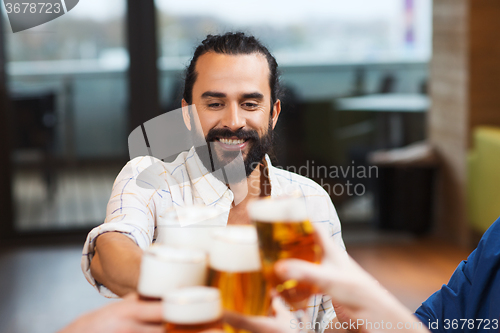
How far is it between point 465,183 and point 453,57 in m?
0.90

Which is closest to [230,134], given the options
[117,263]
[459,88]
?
[117,263]

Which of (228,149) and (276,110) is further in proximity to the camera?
(276,110)

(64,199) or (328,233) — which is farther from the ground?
(328,233)

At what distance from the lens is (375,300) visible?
2.01ft

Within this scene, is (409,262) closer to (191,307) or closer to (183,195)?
(183,195)

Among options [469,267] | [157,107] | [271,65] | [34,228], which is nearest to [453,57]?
[157,107]

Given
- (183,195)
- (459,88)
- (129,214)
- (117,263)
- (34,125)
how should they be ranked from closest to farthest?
1. (117,263)
2. (129,214)
3. (183,195)
4. (459,88)
5. (34,125)

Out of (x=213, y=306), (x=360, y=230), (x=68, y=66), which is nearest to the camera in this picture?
(x=213, y=306)

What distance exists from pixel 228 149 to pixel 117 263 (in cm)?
60

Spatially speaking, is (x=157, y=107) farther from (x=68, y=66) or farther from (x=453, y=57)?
(x=453, y=57)

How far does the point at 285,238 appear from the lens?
23.7 inches

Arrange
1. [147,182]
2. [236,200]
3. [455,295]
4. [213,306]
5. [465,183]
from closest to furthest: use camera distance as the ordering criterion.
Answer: [213,306]
[455,295]
[147,182]
[236,200]
[465,183]

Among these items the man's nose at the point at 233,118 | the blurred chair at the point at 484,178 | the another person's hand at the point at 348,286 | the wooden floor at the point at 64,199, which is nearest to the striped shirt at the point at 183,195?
the man's nose at the point at 233,118

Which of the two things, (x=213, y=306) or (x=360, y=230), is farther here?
(x=360, y=230)
